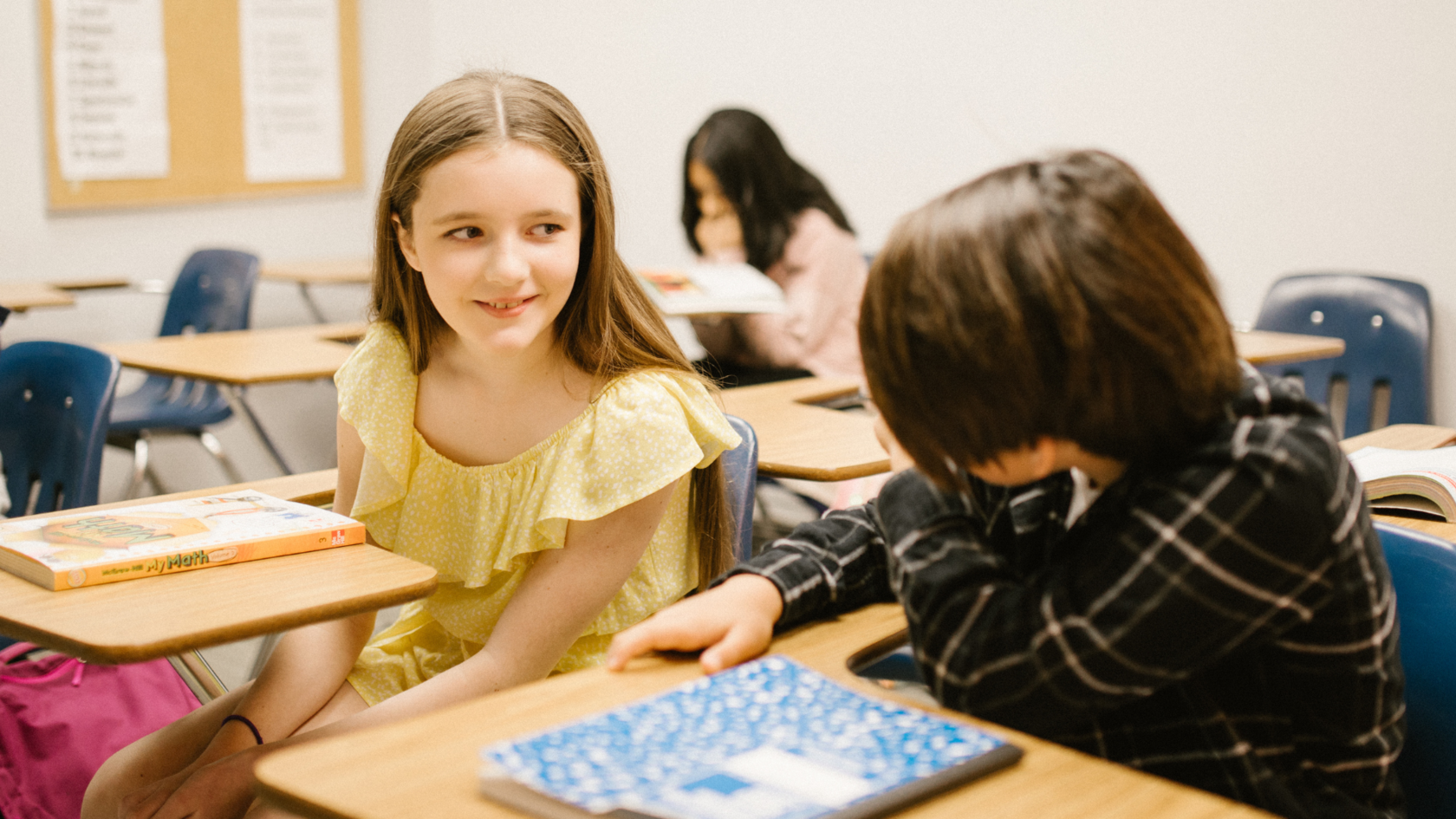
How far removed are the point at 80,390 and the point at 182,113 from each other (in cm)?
304

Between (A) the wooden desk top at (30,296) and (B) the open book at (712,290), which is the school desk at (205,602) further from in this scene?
(A) the wooden desk top at (30,296)

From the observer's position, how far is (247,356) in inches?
122

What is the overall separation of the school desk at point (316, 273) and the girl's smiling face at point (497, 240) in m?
3.00

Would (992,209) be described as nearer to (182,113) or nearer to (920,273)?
(920,273)

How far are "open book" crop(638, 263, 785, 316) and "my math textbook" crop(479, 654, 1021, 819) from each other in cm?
219

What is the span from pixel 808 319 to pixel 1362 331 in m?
1.45

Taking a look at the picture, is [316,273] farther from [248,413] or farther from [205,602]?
[205,602]

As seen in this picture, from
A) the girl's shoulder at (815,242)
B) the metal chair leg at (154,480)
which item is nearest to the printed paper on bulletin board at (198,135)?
the metal chair leg at (154,480)

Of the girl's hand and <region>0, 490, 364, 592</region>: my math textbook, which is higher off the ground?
<region>0, 490, 364, 592</region>: my math textbook

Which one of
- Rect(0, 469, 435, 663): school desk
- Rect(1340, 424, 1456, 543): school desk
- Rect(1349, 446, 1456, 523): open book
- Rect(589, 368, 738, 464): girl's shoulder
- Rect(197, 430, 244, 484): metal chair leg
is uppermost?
Rect(589, 368, 738, 464): girl's shoulder

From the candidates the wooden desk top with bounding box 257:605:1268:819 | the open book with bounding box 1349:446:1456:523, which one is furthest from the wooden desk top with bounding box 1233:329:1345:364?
the wooden desk top with bounding box 257:605:1268:819

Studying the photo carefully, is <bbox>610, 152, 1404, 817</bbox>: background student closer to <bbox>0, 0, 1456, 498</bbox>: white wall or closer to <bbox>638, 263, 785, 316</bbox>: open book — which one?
<bbox>0, 0, 1456, 498</bbox>: white wall

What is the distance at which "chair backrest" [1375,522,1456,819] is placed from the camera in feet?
3.22

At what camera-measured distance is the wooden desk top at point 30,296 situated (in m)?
3.49
